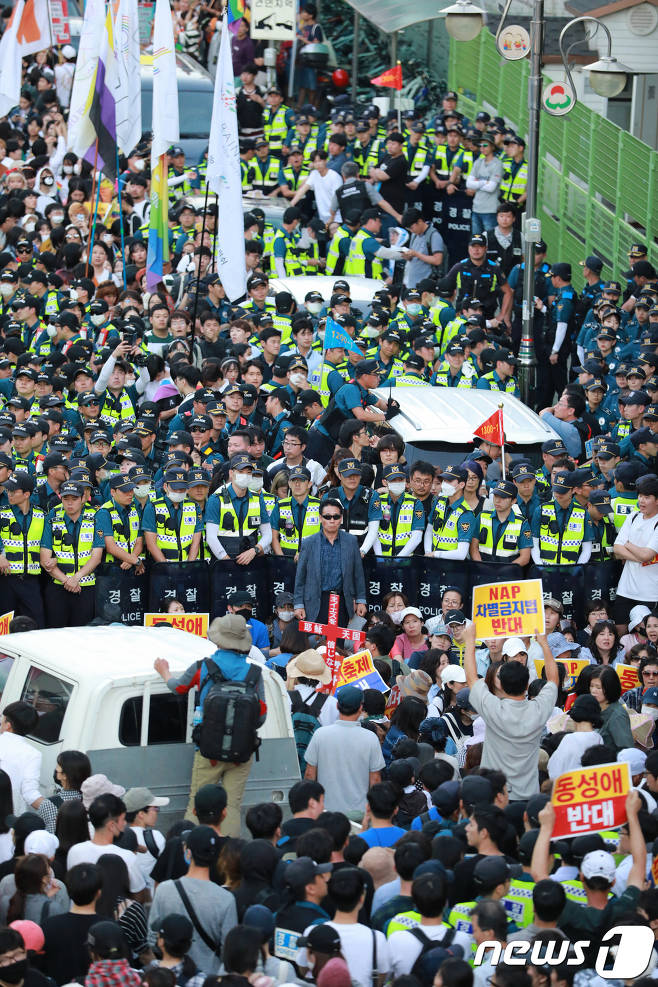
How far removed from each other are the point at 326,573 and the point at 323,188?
10.8 meters

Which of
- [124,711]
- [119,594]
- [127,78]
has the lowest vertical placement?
[119,594]

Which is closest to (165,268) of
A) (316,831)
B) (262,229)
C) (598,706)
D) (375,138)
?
(262,229)

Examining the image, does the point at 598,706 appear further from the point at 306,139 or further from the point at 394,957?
the point at 306,139

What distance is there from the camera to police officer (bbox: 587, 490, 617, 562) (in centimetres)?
1457

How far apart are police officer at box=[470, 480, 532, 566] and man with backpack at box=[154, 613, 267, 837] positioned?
478 cm

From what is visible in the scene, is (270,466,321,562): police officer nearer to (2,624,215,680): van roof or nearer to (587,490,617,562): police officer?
(587,490,617,562): police officer

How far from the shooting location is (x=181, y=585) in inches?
570

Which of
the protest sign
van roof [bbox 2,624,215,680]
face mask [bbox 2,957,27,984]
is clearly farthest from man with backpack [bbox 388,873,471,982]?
the protest sign

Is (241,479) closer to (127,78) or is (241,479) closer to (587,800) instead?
(587,800)

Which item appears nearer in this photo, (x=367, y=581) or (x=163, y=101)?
(x=367, y=581)

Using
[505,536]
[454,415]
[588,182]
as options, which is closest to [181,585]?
[505,536]

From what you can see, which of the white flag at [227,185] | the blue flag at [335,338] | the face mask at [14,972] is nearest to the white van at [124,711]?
the face mask at [14,972]

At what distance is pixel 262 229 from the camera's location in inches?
875

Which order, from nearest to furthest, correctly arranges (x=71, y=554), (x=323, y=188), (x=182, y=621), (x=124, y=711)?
(x=124, y=711) → (x=182, y=621) → (x=71, y=554) → (x=323, y=188)
